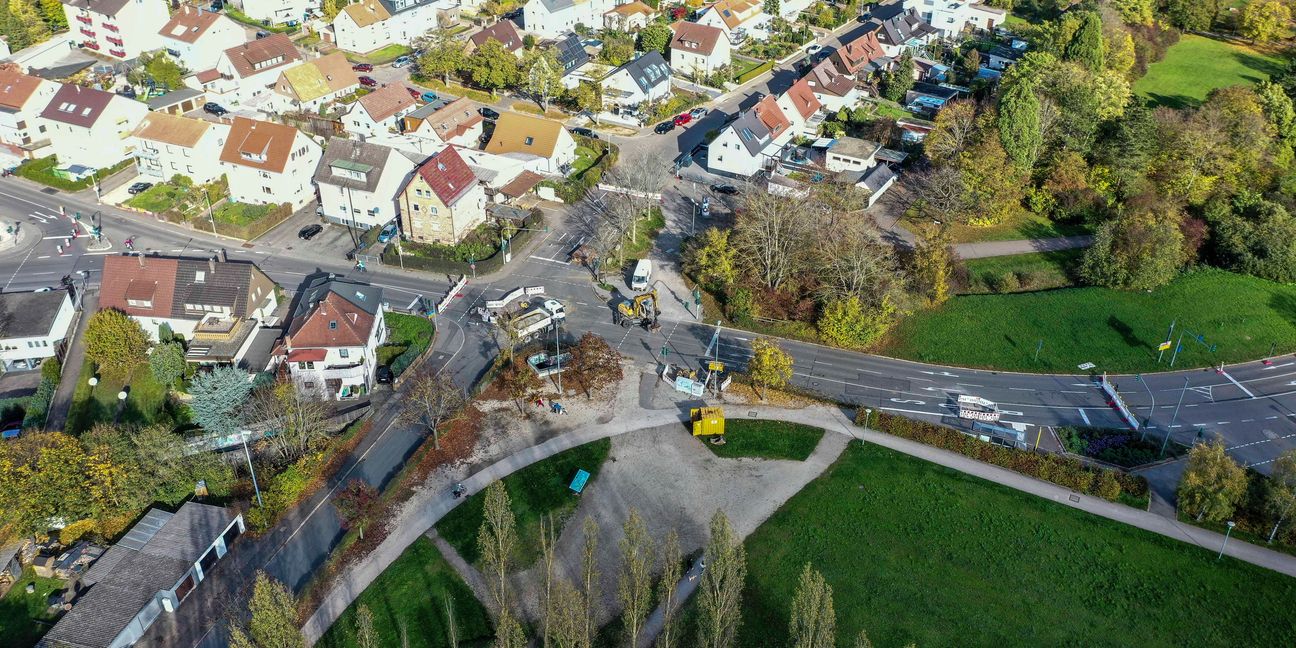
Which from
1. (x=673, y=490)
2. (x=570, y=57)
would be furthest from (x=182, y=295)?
(x=570, y=57)

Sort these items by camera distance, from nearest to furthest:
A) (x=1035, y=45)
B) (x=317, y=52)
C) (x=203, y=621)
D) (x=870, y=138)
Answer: (x=203, y=621) < (x=870, y=138) < (x=1035, y=45) < (x=317, y=52)

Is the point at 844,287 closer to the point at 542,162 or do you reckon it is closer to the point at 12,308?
the point at 542,162

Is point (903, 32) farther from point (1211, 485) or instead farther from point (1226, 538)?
point (1226, 538)

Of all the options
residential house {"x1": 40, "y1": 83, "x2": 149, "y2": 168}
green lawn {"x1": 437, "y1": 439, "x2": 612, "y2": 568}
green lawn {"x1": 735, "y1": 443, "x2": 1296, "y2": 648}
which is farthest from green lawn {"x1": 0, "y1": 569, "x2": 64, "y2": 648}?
residential house {"x1": 40, "y1": 83, "x2": 149, "y2": 168}

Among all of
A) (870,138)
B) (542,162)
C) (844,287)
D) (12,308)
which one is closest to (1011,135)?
(870,138)

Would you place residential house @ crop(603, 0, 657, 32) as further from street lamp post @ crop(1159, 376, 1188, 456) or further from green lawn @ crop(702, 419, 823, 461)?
street lamp post @ crop(1159, 376, 1188, 456)

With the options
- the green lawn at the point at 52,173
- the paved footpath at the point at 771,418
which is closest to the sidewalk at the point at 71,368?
the green lawn at the point at 52,173
